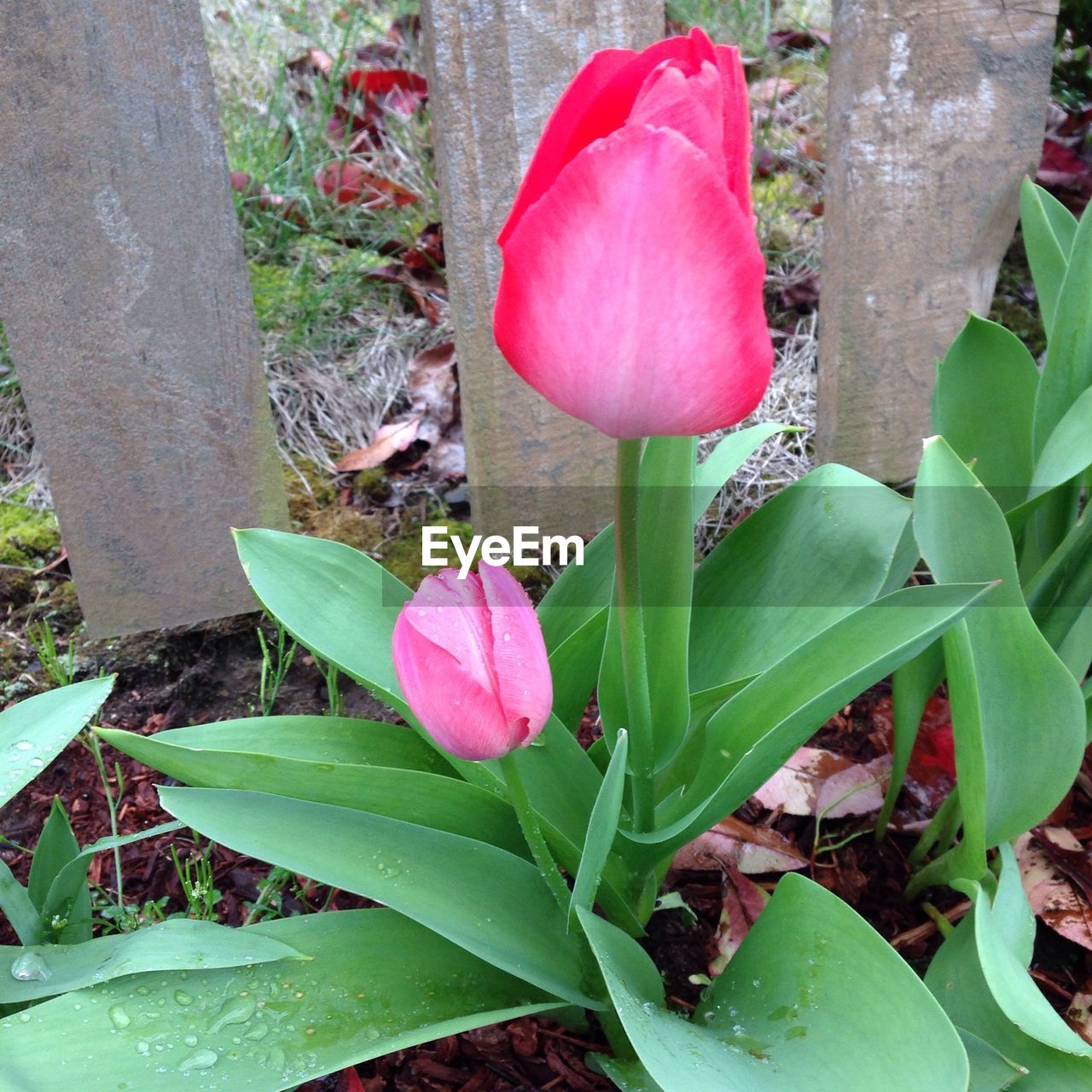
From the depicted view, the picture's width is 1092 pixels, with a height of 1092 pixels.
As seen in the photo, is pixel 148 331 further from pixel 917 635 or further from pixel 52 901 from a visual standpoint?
pixel 917 635

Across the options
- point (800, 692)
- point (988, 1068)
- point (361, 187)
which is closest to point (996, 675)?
point (800, 692)

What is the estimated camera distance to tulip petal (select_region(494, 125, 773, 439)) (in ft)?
1.82

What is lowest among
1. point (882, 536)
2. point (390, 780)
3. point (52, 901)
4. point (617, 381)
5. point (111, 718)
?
point (111, 718)

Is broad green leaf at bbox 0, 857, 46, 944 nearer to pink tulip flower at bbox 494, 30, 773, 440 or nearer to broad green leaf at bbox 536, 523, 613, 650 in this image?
broad green leaf at bbox 536, 523, 613, 650

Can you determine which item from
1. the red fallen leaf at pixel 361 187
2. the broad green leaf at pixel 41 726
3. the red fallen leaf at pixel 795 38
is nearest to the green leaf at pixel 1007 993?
the broad green leaf at pixel 41 726

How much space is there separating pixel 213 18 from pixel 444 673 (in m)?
2.88

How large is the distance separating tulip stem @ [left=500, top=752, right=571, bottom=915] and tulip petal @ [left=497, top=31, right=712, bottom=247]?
378 mm

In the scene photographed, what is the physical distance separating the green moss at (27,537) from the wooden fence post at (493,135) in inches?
29.0

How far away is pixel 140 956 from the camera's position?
810 mm

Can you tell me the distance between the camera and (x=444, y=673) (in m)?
0.67

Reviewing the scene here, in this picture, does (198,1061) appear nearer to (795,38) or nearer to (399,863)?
(399,863)

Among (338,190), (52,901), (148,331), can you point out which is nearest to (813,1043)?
(52,901)

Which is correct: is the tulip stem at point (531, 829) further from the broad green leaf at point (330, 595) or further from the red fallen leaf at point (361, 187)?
the red fallen leaf at point (361, 187)

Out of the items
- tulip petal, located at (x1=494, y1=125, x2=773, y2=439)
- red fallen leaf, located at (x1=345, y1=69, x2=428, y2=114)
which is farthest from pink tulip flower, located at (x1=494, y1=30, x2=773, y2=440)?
red fallen leaf, located at (x1=345, y1=69, x2=428, y2=114)
